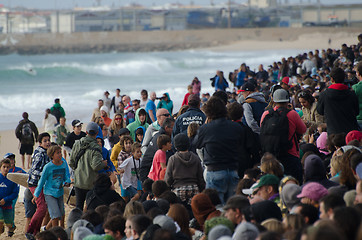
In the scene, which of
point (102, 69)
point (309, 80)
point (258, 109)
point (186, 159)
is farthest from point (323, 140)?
point (102, 69)

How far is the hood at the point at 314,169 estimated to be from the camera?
6.06 metres

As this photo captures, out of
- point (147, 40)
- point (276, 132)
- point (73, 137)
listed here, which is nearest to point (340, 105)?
point (276, 132)

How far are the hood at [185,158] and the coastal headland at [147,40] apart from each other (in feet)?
333

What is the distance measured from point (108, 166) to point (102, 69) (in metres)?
63.7

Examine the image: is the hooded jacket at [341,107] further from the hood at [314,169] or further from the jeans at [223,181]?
the hood at [314,169]

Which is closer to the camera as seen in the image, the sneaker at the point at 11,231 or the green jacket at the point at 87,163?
the green jacket at the point at 87,163

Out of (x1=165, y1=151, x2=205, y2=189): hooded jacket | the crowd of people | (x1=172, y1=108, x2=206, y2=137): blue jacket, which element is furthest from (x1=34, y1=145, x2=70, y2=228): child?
(x1=165, y1=151, x2=205, y2=189): hooded jacket

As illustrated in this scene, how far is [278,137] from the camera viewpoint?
697cm

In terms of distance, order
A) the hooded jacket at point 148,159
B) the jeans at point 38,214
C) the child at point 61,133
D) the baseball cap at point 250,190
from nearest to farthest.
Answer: the baseball cap at point 250,190 < the hooded jacket at point 148,159 < the jeans at point 38,214 < the child at point 61,133

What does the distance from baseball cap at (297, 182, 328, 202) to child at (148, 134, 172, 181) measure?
2596 mm

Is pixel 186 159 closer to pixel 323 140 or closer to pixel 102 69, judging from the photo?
pixel 323 140

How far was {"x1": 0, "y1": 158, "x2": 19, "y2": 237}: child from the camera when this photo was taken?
29.9 feet

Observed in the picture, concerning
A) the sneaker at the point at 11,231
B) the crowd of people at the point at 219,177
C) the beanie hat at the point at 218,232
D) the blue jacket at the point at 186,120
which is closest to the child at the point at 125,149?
the crowd of people at the point at 219,177

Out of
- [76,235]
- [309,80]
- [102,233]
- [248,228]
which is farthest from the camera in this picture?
[309,80]
